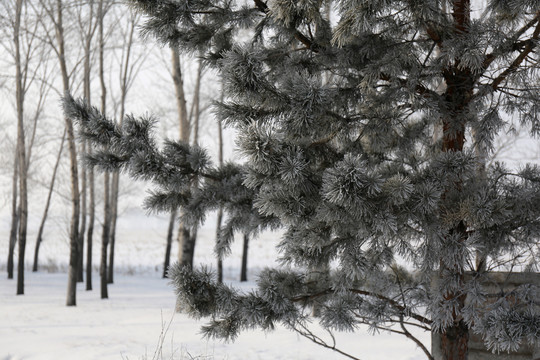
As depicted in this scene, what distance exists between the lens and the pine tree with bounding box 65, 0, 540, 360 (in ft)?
7.95

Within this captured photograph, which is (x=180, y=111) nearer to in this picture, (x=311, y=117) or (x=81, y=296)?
(x=81, y=296)

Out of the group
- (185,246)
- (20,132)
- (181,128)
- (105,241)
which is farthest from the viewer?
(20,132)

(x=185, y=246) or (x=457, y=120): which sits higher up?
(x=457, y=120)

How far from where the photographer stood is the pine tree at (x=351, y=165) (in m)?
2.42

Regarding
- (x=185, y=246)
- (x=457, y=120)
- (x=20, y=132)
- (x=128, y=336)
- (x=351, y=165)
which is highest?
(x=20, y=132)

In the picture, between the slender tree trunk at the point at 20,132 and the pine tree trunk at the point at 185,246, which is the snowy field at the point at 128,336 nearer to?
the slender tree trunk at the point at 20,132

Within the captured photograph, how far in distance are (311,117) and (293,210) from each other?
17.8 inches

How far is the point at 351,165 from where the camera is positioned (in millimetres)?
2154

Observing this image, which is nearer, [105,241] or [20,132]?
[105,241]

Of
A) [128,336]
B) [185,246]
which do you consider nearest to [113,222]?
[185,246]

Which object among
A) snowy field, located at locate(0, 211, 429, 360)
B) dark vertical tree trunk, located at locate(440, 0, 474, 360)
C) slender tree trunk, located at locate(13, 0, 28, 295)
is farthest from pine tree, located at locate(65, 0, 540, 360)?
slender tree trunk, located at locate(13, 0, 28, 295)

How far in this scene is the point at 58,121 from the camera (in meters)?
18.2

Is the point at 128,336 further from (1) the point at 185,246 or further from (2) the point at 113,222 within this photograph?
(2) the point at 113,222

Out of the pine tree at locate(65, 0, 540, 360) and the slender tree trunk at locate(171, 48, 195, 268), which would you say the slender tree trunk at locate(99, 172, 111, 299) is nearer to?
the slender tree trunk at locate(171, 48, 195, 268)
